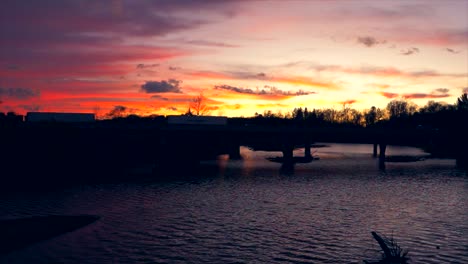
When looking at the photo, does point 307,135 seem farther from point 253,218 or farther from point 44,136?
point 253,218

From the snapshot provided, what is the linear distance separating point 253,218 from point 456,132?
140052 millimetres

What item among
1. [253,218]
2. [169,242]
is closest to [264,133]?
[253,218]

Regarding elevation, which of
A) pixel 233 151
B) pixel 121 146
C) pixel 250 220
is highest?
pixel 121 146

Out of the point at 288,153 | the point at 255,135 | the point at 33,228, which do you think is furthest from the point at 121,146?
the point at 33,228

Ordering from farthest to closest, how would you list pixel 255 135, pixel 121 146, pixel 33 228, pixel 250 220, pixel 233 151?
1. pixel 233 151
2. pixel 255 135
3. pixel 121 146
4. pixel 250 220
5. pixel 33 228

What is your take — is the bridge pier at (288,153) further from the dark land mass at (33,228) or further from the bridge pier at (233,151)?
the dark land mass at (33,228)

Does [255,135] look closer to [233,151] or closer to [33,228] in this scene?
[233,151]

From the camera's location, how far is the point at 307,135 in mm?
165875

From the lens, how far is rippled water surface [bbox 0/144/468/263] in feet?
148

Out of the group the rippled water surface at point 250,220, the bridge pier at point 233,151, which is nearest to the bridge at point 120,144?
the bridge pier at point 233,151

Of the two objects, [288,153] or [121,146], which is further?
[288,153]

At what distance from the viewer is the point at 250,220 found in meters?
60.9

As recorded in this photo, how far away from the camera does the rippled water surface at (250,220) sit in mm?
45094

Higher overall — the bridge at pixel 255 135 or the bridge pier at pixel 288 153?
the bridge at pixel 255 135
